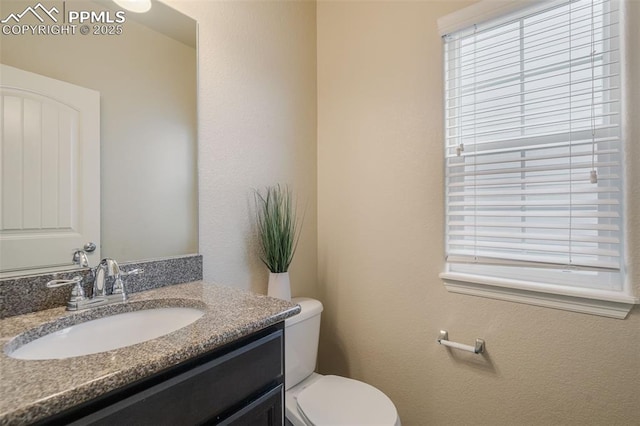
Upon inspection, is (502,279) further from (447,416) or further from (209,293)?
(209,293)

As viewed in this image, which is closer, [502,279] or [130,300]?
[130,300]

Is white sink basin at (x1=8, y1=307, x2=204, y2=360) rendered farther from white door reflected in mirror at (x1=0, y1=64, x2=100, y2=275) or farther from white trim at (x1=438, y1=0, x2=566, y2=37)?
white trim at (x1=438, y1=0, x2=566, y2=37)

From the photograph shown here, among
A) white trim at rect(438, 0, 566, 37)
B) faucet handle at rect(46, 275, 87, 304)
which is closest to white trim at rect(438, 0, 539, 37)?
white trim at rect(438, 0, 566, 37)

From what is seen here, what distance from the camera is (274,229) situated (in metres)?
1.42

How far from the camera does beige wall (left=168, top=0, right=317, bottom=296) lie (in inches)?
49.4

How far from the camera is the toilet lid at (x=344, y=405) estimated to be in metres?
1.11

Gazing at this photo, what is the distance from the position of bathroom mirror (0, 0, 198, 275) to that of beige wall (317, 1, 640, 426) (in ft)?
2.68

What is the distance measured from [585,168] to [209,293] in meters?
1.38

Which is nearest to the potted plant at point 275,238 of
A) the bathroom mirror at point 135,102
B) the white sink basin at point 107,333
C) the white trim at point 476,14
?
the bathroom mirror at point 135,102

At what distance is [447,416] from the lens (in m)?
1.35

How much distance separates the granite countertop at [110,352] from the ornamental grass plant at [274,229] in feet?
1.40

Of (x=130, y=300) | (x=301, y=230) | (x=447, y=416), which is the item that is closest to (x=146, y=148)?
(x=130, y=300)

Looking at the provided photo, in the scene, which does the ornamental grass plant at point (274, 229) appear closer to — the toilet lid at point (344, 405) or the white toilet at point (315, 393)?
the white toilet at point (315, 393)

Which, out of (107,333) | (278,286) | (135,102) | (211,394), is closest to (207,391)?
(211,394)
